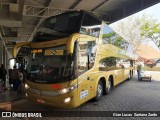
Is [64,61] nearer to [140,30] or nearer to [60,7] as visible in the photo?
[60,7]

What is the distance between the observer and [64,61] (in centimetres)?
634

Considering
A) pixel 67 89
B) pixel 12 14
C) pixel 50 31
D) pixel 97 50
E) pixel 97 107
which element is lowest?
pixel 97 107

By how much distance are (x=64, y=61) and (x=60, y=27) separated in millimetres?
1395

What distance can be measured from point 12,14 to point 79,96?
888 centimetres

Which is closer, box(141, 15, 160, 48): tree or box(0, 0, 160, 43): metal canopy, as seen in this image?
box(0, 0, 160, 43): metal canopy

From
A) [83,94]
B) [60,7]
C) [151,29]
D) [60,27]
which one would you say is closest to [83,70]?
[83,94]

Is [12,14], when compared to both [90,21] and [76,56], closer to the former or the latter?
[90,21]

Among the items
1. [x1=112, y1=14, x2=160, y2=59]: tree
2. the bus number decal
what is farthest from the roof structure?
[x1=112, y1=14, x2=160, y2=59]: tree

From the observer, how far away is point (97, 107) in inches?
295

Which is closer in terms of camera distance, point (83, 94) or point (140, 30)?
point (83, 94)

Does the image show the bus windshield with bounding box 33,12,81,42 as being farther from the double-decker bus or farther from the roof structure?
the roof structure

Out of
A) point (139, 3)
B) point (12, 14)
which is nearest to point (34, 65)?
point (12, 14)

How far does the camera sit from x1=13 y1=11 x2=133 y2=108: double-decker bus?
20.4 ft

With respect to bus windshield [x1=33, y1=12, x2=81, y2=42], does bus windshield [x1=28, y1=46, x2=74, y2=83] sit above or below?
below
